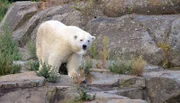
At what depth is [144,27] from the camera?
1117cm

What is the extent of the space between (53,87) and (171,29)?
4.25m

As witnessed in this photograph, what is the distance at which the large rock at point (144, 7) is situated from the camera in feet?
38.4

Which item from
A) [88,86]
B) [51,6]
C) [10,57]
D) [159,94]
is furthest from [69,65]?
[51,6]

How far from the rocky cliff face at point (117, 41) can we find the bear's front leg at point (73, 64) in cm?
15

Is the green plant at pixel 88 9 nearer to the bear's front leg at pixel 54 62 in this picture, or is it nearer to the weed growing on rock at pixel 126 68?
the weed growing on rock at pixel 126 68

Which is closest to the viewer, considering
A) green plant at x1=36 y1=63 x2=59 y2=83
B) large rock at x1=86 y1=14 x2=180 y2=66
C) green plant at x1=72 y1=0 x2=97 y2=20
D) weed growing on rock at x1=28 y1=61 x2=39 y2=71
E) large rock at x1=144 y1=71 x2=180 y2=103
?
green plant at x1=36 y1=63 x2=59 y2=83

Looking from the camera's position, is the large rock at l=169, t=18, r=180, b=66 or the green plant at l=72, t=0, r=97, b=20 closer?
the large rock at l=169, t=18, r=180, b=66

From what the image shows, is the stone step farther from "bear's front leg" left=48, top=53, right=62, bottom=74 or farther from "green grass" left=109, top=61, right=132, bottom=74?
"green grass" left=109, top=61, right=132, bottom=74

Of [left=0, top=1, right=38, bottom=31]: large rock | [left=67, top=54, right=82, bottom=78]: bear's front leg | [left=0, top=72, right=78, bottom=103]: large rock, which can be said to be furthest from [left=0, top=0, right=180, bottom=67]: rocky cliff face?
[left=0, top=72, right=78, bottom=103]: large rock

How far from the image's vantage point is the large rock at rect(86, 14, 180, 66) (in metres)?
10.4

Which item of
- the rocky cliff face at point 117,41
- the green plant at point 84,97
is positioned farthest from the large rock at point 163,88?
the green plant at point 84,97

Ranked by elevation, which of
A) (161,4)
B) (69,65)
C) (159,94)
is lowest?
(159,94)

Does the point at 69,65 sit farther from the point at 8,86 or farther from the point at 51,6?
the point at 51,6

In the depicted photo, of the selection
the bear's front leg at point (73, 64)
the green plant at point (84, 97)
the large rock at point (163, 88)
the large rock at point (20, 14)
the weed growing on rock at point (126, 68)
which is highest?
the large rock at point (20, 14)
